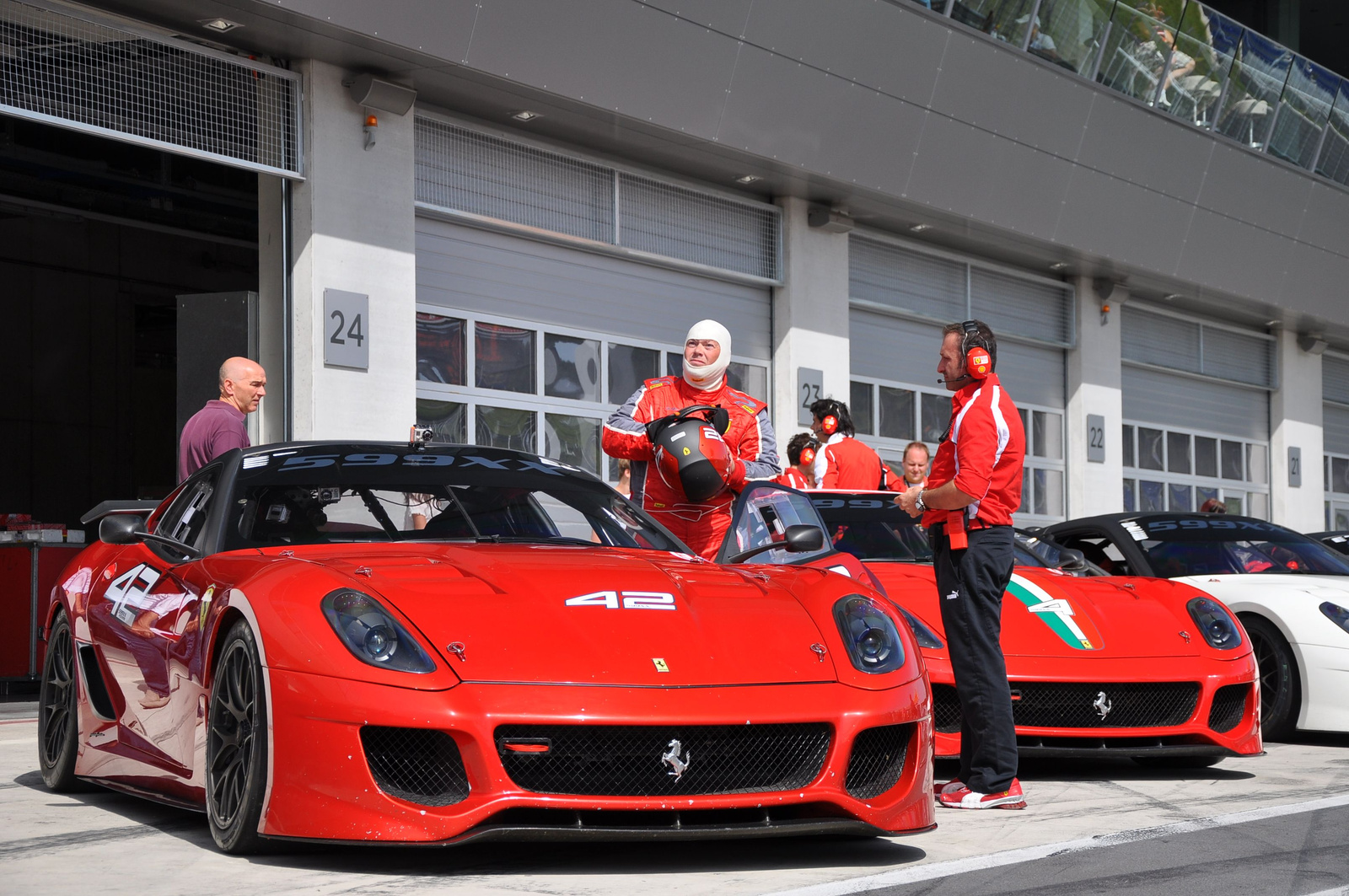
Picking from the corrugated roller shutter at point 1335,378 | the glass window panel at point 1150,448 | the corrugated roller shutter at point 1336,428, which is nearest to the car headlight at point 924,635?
the glass window panel at point 1150,448

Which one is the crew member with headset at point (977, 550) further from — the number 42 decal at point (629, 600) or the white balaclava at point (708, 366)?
the number 42 decal at point (629, 600)

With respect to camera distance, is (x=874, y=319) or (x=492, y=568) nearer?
(x=492, y=568)

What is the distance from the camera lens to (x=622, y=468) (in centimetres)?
1121

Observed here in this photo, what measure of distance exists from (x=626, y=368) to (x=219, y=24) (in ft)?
16.8

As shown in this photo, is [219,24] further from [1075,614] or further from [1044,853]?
[1044,853]

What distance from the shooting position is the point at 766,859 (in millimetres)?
4336

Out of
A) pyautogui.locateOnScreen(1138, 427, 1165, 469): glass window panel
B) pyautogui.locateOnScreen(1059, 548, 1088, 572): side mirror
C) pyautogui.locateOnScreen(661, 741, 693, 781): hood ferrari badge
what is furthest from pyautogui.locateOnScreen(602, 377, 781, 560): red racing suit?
pyautogui.locateOnScreen(1138, 427, 1165, 469): glass window panel

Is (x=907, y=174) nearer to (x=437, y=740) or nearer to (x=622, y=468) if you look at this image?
(x=622, y=468)

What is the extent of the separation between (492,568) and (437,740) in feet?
2.49

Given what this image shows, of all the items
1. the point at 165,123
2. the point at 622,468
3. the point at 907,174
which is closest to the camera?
the point at 165,123

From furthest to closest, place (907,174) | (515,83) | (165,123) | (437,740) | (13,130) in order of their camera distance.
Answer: (13,130), (907,174), (515,83), (165,123), (437,740)

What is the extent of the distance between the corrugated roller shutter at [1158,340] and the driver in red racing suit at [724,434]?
1527 centimetres

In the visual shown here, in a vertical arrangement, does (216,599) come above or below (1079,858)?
above

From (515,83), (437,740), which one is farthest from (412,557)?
(515,83)
